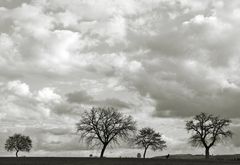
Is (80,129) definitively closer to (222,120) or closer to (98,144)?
(98,144)

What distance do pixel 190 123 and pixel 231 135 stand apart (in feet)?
36.8

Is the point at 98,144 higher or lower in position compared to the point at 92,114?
lower

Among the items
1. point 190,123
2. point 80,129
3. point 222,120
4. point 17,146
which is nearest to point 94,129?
point 80,129

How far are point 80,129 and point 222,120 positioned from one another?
1570 inches

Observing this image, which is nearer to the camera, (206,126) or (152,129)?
(206,126)

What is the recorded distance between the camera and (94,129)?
287ft

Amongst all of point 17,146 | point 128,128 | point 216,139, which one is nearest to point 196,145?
point 216,139

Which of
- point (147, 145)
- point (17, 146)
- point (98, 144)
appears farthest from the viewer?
point (17, 146)

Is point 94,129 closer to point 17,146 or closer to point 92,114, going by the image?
point 92,114

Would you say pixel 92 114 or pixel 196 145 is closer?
pixel 92 114

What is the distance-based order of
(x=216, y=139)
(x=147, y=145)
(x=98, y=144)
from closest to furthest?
(x=98, y=144) → (x=216, y=139) → (x=147, y=145)

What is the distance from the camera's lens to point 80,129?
87250 millimetres

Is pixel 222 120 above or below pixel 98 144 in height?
above

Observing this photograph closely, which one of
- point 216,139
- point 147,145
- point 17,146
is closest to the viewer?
point 216,139
